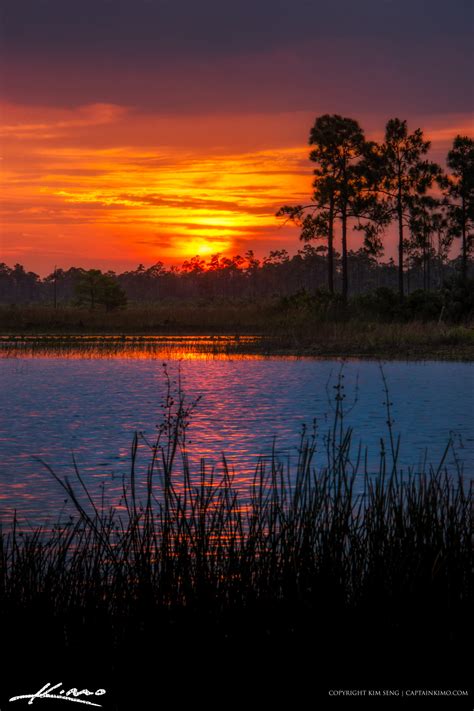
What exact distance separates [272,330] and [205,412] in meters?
30.4

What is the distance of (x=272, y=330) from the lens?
158 ft

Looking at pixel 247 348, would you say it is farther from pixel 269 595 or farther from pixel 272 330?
pixel 269 595

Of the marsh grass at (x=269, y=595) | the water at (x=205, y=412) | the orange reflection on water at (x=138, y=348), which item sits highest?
the orange reflection on water at (x=138, y=348)

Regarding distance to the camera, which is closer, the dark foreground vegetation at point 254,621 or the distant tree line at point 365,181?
the dark foreground vegetation at point 254,621

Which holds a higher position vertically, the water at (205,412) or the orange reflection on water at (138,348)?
the orange reflection on water at (138,348)

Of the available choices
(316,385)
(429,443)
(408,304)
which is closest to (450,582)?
(429,443)

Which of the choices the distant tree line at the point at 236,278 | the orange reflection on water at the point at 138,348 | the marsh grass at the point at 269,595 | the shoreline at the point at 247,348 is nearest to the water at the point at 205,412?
the marsh grass at the point at 269,595

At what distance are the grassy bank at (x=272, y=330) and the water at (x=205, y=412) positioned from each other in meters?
5.56

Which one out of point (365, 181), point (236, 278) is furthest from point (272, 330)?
point (236, 278)

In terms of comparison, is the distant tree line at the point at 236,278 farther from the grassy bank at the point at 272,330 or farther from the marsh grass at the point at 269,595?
the marsh grass at the point at 269,595

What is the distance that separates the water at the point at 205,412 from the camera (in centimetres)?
1144
